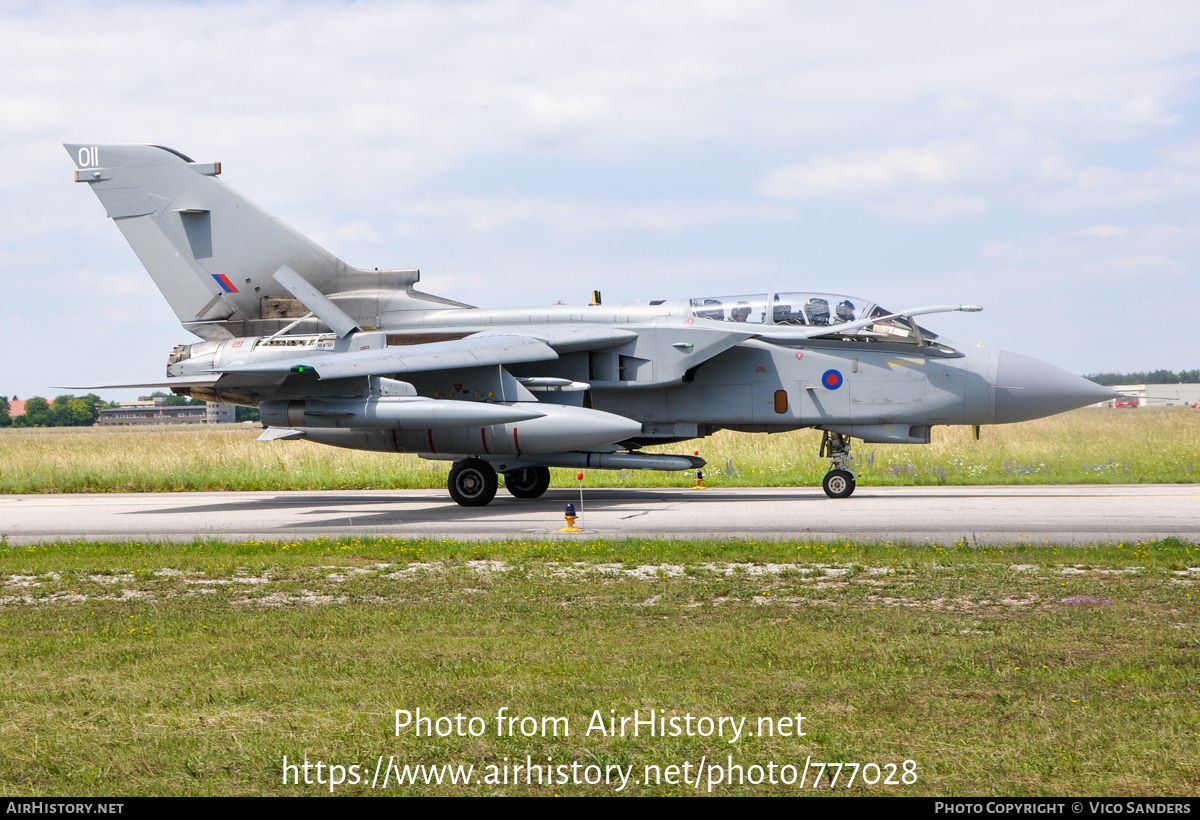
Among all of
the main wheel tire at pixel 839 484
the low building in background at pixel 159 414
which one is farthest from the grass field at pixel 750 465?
the low building in background at pixel 159 414

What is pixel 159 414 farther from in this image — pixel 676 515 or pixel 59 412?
pixel 676 515

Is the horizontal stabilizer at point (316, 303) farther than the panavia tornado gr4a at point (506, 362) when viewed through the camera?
Yes

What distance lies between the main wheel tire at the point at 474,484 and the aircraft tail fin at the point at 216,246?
3.69m

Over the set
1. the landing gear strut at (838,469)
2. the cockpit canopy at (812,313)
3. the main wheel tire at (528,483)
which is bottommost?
the main wheel tire at (528,483)

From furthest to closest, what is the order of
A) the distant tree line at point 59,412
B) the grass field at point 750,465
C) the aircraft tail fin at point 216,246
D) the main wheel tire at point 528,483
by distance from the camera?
1. the distant tree line at point 59,412
2. the grass field at point 750,465
3. the aircraft tail fin at point 216,246
4. the main wheel tire at point 528,483

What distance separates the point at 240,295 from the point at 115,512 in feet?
15.4

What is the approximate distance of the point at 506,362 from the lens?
55.4 feet

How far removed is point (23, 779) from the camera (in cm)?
442

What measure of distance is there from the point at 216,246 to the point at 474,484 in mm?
7070

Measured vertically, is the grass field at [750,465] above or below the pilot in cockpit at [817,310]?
below

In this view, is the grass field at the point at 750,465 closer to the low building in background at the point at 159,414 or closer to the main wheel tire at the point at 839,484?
the main wheel tire at the point at 839,484

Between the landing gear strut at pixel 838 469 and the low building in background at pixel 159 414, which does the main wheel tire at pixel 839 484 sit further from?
the low building in background at pixel 159 414

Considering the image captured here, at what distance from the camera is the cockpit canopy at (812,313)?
56.5 ft

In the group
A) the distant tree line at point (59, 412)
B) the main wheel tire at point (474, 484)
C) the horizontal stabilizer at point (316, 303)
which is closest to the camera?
the main wheel tire at point (474, 484)
